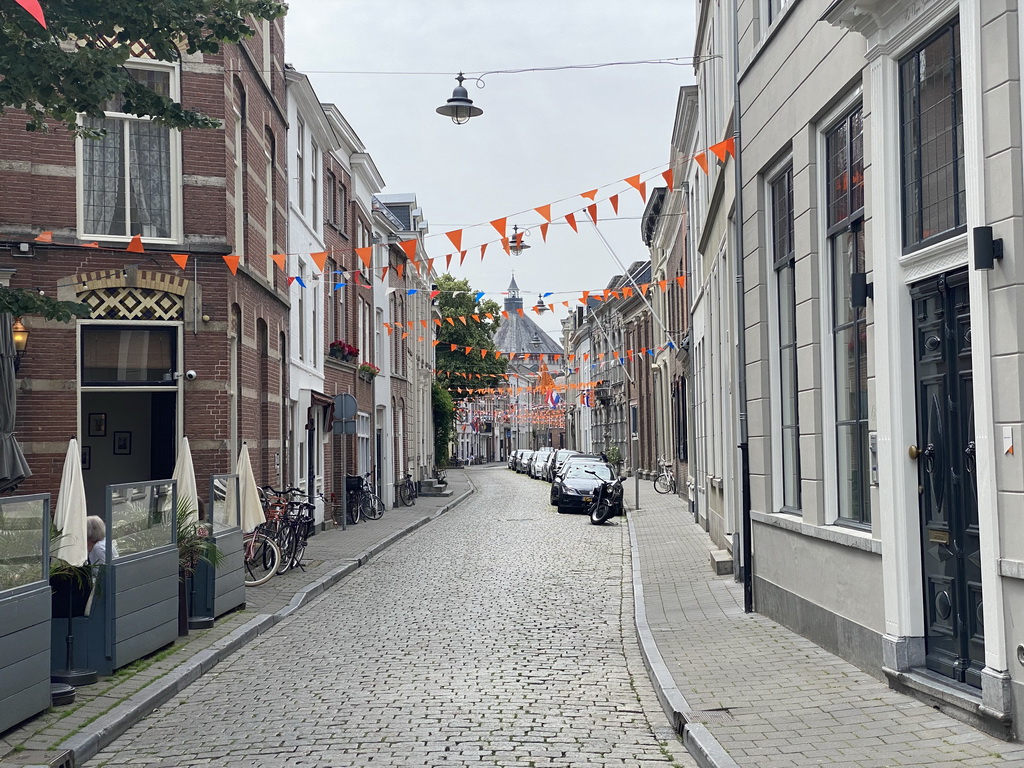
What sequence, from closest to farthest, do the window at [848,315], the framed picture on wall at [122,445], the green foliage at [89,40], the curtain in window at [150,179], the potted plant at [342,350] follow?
1. the green foliage at [89,40]
2. the window at [848,315]
3. the curtain in window at [150,179]
4. the framed picture on wall at [122,445]
5. the potted plant at [342,350]

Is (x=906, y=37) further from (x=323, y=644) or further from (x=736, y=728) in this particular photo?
(x=323, y=644)

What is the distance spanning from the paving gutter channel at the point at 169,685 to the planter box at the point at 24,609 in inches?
17.0

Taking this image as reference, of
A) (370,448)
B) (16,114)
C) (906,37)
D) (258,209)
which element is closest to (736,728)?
(906,37)

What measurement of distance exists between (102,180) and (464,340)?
5383 centimetres

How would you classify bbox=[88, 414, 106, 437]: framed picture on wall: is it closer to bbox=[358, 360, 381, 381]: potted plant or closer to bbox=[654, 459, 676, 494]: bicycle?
bbox=[358, 360, 381, 381]: potted plant

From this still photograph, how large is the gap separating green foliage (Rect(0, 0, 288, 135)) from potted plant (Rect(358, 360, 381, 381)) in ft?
67.2

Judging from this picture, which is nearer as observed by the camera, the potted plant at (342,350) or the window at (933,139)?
the window at (933,139)

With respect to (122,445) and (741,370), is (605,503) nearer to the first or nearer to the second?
(122,445)

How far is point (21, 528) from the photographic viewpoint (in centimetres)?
724

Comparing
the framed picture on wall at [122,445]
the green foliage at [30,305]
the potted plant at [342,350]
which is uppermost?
the potted plant at [342,350]

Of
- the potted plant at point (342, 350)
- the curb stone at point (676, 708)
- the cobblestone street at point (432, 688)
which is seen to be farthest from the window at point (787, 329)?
the potted plant at point (342, 350)

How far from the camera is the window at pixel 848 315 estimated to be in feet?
28.8

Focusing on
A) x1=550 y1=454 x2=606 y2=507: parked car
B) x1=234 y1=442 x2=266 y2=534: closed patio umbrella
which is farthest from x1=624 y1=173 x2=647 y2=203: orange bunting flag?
x1=550 y1=454 x2=606 y2=507: parked car

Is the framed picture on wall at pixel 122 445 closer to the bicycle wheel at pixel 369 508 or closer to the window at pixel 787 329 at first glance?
the bicycle wheel at pixel 369 508
